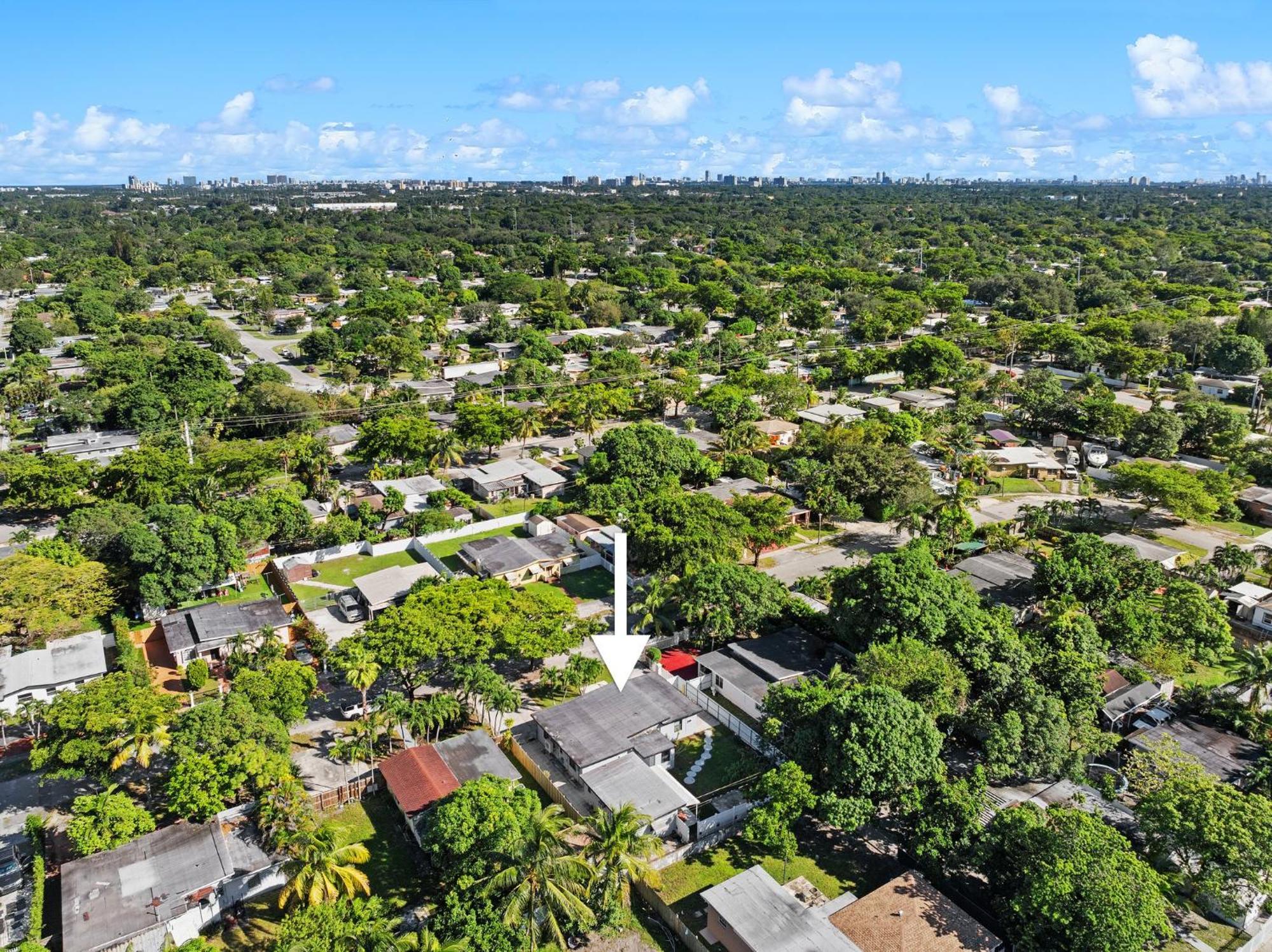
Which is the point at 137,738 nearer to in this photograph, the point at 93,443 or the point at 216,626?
the point at 216,626

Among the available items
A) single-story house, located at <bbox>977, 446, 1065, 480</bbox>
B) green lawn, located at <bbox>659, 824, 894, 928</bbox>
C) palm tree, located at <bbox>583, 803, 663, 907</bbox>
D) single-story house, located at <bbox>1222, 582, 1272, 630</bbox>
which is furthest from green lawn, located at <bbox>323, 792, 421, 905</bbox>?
single-story house, located at <bbox>977, 446, 1065, 480</bbox>

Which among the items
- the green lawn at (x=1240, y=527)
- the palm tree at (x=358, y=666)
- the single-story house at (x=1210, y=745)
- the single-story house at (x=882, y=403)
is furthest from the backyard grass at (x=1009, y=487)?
the palm tree at (x=358, y=666)

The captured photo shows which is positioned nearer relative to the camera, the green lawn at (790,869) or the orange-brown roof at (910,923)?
the orange-brown roof at (910,923)

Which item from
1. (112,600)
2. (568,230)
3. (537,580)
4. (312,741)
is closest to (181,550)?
(112,600)

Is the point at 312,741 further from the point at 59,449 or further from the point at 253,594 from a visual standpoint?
the point at 59,449

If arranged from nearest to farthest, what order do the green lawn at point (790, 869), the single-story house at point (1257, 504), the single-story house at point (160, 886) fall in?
1. the single-story house at point (160, 886)
2. the green lawn at point (790, 869)
3. the single-story house at point (1257, 504)

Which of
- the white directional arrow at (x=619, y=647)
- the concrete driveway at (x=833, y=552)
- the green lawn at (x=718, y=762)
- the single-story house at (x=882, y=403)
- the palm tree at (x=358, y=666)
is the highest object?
the white directional arrow at (x=619, y=647)

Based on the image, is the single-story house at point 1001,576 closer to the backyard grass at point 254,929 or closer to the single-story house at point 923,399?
the single-story house at point 923,399
